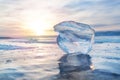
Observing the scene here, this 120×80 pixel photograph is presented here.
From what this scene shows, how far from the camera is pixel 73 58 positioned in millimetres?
9258

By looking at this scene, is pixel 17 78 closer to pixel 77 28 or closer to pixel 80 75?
pixel 80 75

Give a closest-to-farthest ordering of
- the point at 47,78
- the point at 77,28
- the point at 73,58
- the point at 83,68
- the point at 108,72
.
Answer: the point at 47,78
the point at 108,72
the point at 83,68
the point at 73,58
the point at 77,28

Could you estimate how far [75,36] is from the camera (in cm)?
1033

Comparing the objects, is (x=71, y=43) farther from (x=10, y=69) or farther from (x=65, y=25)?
(x=10, y=69)

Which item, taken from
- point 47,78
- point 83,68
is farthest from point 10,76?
point 83,68

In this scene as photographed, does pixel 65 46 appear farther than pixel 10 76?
Yes

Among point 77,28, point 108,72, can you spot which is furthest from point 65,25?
point 108,72

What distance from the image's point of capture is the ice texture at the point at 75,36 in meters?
10.1

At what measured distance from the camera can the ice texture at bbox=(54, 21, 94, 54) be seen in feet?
33.2

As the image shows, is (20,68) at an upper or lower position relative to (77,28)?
lower

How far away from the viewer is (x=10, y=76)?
638 cm

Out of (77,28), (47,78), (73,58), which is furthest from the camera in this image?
(77,28)

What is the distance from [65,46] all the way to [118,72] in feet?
12.7

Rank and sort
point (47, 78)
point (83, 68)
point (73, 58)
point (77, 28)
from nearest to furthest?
1. point (47, 78)
2. point (83, 68)
3. point (73, 58)
4. point (77, 28)
